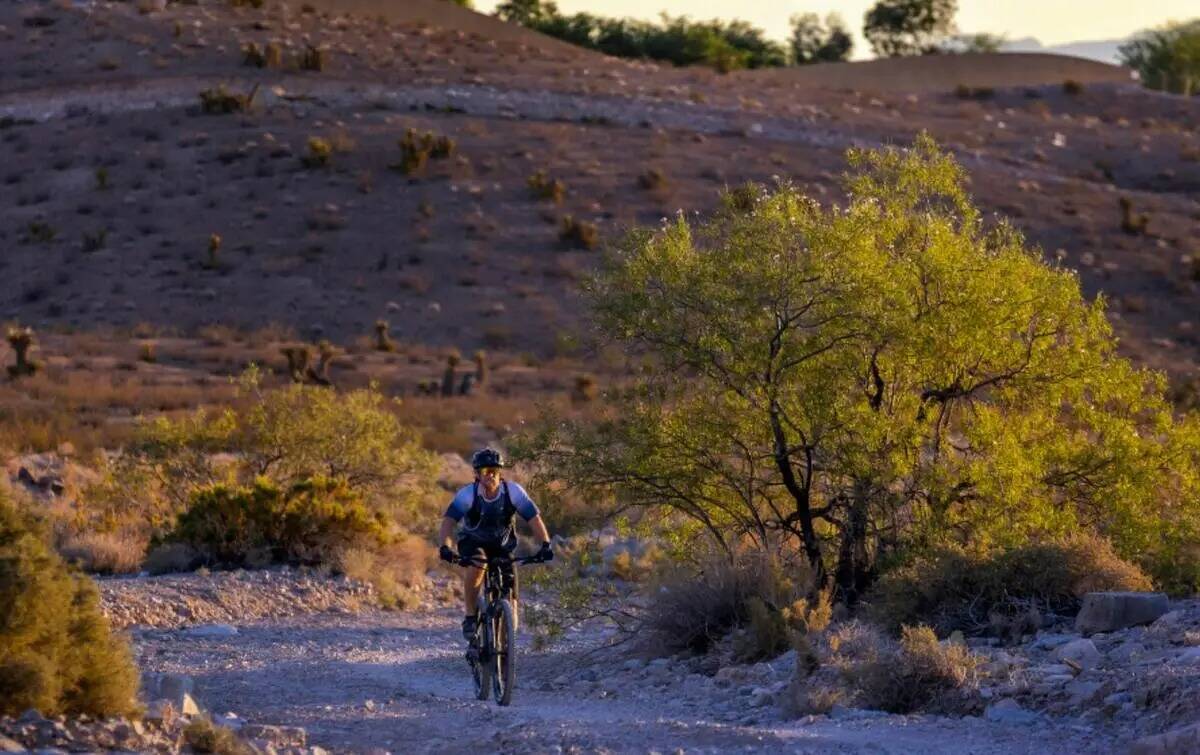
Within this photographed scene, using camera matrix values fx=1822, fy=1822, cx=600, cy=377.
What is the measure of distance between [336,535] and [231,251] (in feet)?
102

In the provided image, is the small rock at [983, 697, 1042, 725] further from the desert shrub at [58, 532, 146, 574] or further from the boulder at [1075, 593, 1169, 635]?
the desert shrub at [58, 532, 146, 574]

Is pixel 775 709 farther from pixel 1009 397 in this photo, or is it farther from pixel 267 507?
pixel 267 507

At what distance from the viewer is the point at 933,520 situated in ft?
50.0

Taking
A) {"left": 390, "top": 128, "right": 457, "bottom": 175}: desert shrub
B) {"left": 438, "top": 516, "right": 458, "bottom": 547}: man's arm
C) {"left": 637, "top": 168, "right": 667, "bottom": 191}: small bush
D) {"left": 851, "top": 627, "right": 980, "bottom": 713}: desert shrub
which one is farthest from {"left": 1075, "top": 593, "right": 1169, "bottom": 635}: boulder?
{"left": 390, "top": 128, "right": 457, "bottom": 175}: desert shrub

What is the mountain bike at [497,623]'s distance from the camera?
12.9 metres

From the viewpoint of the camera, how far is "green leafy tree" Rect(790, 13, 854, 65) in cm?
12094

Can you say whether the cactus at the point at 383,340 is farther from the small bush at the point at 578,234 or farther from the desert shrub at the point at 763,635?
the desert shrub at the point at 763,635

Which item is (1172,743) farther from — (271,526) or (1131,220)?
(1131,220)

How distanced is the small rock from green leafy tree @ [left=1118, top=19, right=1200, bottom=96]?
90.1 metres

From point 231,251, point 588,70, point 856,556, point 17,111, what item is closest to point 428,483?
point 856,556

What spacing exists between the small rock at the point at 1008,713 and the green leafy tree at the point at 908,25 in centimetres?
11002

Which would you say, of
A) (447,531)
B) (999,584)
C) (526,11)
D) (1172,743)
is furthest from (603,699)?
(526,11)

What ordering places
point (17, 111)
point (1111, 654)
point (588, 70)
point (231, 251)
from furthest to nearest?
point (588, 70), point (17, 111), point (231, 251), point (1111, 654)

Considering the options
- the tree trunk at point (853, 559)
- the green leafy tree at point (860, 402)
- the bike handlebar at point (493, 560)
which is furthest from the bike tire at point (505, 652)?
the tree trunk at point (853, 559)
